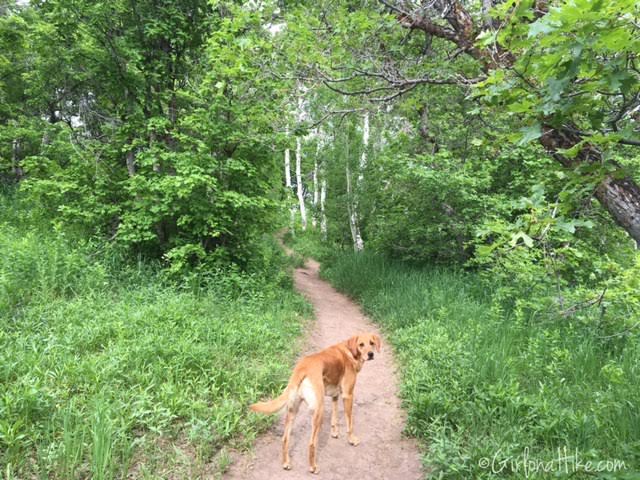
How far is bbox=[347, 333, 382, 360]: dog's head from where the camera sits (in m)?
3.92

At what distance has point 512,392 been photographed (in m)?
3.76

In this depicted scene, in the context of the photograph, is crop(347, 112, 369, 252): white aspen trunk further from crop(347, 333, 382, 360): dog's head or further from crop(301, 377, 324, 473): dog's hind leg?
crop(301, 377, 324, 473): dog's hind leg

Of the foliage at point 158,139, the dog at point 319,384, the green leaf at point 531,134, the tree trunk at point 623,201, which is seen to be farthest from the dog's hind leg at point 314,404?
the foliage at point 158,139

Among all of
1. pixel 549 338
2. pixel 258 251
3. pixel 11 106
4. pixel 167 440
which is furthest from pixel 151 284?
pixel 11 106

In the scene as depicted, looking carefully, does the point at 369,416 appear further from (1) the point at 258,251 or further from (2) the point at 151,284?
(1) the point at 258,251

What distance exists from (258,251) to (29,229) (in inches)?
189

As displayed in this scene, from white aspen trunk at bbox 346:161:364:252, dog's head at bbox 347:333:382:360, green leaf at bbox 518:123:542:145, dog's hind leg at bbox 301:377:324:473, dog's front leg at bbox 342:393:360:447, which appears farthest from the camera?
white aspen trunk at bbox 346:161:364:252

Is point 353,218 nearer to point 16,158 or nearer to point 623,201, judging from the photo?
point 623,201

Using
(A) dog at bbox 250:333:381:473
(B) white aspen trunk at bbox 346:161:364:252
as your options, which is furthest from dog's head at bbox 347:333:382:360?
(B) white aspen trunk at bbox 346:161:364:252

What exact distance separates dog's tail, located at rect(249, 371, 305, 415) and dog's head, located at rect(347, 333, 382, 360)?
901mm

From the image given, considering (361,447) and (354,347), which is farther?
(354,347)

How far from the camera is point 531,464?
9.60ft

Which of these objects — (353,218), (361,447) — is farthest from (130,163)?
(353,218)

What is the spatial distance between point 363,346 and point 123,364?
2.61 meters
